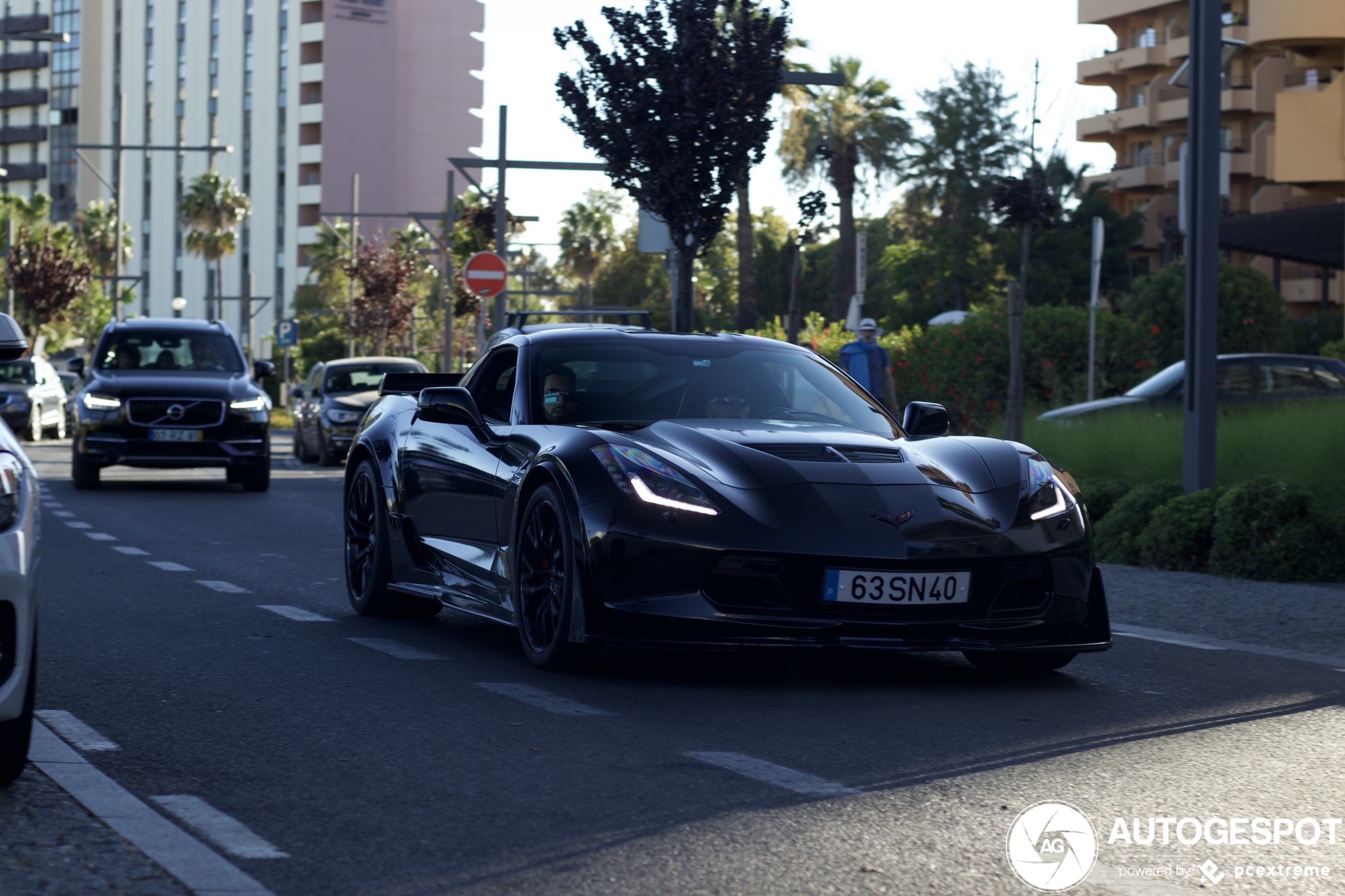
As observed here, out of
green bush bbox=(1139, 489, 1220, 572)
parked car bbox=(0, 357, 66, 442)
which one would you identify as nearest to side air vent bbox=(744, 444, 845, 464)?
green bush bbox=(1139, 489, 1220, 572)

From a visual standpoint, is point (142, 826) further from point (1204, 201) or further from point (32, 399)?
point (32, 399)

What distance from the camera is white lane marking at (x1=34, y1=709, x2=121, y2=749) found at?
5797 millimetres

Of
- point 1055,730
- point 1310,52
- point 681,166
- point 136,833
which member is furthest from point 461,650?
point 1310,52

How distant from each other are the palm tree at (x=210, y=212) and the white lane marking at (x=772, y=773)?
312 ft

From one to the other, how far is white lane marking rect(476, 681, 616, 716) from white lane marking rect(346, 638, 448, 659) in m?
0.84

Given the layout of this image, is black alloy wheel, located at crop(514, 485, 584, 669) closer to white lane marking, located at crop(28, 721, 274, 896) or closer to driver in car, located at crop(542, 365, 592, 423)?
driver in car, located at crop(542, 365, 592, 423)

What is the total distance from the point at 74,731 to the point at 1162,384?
1629cm

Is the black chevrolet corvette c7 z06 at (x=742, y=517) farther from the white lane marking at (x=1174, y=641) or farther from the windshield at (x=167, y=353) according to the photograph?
the windshield at (x=167, y=353)

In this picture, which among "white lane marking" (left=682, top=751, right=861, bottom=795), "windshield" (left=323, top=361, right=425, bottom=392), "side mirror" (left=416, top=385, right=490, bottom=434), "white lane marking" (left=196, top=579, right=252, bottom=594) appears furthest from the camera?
"windshield" (left=323, top=361, right=425, bottom=392)

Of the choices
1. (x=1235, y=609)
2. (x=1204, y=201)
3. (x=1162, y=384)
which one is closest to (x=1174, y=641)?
(x=1235, y=609)

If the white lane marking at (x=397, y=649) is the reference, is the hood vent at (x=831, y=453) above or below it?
above

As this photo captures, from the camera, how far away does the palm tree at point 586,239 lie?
3834 inches

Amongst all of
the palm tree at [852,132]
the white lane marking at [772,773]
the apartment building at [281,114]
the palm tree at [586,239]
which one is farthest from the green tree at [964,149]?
Result: the white lane marking at [772,773]

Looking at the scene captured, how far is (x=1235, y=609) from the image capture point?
398 inches
